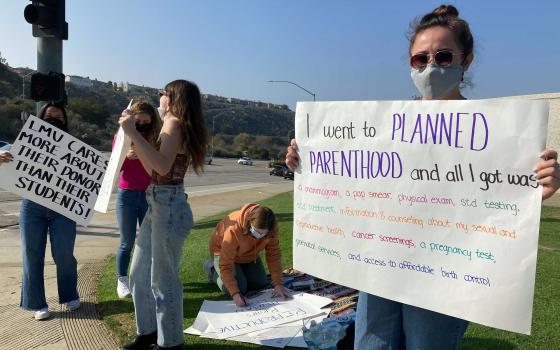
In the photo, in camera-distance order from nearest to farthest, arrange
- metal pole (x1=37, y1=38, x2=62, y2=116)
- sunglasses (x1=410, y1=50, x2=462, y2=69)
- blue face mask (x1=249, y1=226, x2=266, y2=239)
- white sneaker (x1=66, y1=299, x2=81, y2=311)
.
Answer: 1. sunglasses (x1=410, y1=50, x2=462, y2=69)
2. white sneaker (x1=66, y1=299, x2=81, y2=311)
3. blue face mask (x1=249, y1=226, x2=266, y2=239)
4. metal pole (x1=37, y1=38, x2=62, y2=116)

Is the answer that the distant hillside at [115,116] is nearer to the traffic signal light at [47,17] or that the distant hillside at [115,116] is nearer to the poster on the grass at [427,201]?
the traffic signal light at [47,17]

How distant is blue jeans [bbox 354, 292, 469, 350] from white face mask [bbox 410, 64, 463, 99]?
891 millimetres

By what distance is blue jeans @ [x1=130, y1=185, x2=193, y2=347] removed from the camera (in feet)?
10.2

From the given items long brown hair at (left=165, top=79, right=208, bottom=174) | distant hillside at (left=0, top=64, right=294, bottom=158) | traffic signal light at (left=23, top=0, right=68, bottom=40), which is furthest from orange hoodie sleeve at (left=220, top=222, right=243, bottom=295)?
distant hillside at (left=0, top=64, right=294, bottom=158)

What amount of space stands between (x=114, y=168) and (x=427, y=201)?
2.73 metres

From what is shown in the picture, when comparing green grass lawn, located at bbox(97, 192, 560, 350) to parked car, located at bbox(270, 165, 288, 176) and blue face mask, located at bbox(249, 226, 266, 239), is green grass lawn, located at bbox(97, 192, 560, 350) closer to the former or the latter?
blue face mask, located at bbox(249, 226, 266, 239)

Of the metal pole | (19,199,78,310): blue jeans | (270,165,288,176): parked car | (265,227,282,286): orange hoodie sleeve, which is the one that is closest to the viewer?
(19,199,78,310): blue jeans

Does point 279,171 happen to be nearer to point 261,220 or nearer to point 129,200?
point 129,200

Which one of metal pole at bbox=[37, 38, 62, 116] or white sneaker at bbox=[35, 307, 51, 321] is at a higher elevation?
metal pole at bbox=[37, 38, 62, 116]

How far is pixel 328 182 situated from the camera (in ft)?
7.70

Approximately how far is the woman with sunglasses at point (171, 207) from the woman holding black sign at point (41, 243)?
1.29 meters

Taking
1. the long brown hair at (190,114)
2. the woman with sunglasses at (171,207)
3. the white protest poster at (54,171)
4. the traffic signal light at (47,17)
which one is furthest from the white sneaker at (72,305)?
the traffic signal light at (47,17)

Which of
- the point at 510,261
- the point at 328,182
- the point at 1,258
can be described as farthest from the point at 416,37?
the point at 1,258

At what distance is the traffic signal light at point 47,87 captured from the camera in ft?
20.1
